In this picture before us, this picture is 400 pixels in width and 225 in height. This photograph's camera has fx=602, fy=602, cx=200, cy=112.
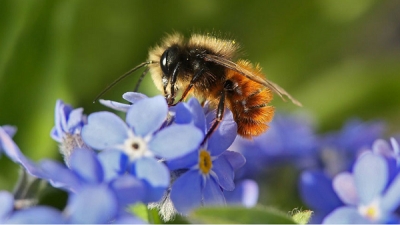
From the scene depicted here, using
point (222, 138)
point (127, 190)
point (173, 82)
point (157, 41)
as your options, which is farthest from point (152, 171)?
point (157, 41)

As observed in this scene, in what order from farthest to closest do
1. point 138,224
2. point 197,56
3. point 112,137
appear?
point 197,56, point 112,137, point 138,224

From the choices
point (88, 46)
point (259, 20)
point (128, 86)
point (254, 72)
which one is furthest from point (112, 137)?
point (259, 20)

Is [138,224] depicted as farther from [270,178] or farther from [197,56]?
[270,178]

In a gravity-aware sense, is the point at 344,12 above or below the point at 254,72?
above

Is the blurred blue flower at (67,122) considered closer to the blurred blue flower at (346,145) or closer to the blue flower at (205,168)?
the blue flower at (205,168)

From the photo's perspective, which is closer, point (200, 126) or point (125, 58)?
point (200, 126)
